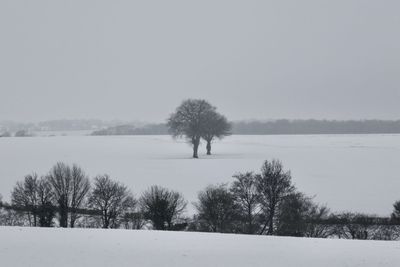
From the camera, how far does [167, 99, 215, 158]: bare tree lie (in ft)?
238

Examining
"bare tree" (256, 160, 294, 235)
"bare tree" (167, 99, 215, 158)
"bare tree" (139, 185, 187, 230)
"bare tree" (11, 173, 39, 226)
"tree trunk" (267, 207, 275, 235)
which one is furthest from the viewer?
"bare tree" (167, 99, 215, 158)

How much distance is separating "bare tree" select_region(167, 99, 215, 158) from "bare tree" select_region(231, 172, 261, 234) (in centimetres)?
3843

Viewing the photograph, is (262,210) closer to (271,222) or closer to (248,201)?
(248,201)

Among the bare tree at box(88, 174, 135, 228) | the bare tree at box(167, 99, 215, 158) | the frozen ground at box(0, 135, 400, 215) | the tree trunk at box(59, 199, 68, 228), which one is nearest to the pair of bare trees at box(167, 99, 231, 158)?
the bare tree at box(167, 99, 215, 158)

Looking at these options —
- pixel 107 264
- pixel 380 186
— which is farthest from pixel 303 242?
pixel 380 186

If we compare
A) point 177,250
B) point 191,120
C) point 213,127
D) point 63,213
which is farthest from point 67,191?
point 213,127

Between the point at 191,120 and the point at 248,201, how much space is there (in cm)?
4367

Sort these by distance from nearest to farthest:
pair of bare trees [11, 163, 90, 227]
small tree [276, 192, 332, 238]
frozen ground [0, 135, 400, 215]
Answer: small tree [276, 192, 332, 238]
pair of bare trees [11, 163, 90, 227]
frozen ground [0, 135, 400, 215]

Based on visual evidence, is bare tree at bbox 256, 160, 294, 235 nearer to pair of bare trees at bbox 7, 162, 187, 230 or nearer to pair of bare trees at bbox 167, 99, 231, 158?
pair of bare trees at bbox 7, 162, 187, 230

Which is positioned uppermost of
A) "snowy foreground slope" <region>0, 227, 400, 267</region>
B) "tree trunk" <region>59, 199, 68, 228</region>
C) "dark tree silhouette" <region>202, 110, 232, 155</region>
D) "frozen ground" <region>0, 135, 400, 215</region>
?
"dark tree silhouette" <region>202, 110, 232, 155</region>

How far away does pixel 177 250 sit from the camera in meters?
14.8

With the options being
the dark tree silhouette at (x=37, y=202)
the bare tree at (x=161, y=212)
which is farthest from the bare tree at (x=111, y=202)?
the dark tree silhouette at (x=37, y=202)

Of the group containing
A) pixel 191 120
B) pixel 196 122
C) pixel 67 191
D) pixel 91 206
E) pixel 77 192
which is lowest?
pixel 91 206

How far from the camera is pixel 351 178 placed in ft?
158
